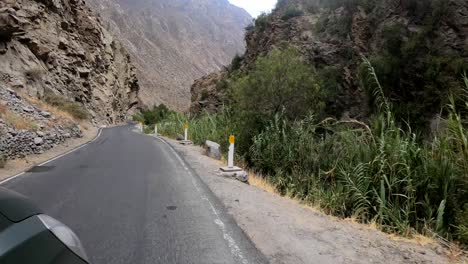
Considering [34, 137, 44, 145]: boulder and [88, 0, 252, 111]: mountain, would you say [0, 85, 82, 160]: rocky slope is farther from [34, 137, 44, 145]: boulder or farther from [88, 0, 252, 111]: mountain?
[88, 0, 252, 111]: mountain

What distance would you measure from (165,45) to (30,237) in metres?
128

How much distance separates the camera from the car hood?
2.19 meters

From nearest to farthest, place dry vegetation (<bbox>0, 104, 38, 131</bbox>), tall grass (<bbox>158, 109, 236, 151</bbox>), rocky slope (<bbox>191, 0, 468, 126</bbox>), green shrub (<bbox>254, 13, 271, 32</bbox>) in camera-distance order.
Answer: dry vegetation (<bbox>0, 104, 38, 131</bbox>), rocky slope (<bbox>191, 0, 468, 126</bbox>), tall grass (<bbox>158, 109, 236, 151</bbox>), green shrub (<bbox>254, 13, 271, 32</bbox>)

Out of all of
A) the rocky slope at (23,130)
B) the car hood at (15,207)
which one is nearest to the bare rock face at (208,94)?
the rocky slope at (23,130)

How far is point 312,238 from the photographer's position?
538 cm

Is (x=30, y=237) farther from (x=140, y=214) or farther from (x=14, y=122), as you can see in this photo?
(x=14, y=122)

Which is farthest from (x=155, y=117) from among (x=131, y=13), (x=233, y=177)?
(x=131, y=13)

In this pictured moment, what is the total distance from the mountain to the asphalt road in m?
76.7

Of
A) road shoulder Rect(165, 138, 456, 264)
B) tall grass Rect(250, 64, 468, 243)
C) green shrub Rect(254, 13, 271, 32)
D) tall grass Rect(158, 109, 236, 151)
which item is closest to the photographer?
road shoulder Rect(165, 138, 456, 264)

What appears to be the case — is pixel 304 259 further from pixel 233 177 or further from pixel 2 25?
pixel 2 25

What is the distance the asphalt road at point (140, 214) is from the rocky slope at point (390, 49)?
596 cm

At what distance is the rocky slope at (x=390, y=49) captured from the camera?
1658 centimetres

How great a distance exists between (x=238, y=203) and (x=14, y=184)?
5772 mm

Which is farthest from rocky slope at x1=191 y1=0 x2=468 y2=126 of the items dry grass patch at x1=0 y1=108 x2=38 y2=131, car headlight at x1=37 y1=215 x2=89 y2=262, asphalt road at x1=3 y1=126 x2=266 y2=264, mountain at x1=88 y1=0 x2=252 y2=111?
mountain at x1=88 y1=0 x2=252 y2=111
